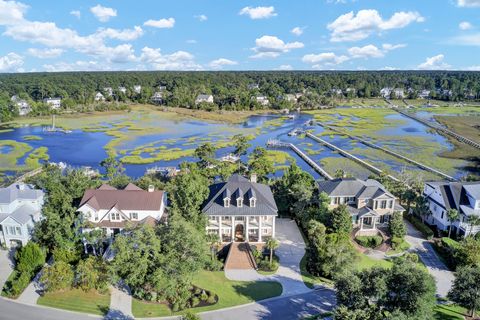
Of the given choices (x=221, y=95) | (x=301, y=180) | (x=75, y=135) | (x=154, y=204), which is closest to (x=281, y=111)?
(x=221, y=95)

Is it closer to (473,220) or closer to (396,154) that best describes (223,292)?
(473,220)

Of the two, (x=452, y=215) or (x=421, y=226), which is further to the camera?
(x=421, y=226)

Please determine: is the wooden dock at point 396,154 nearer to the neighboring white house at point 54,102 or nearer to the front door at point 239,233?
the front door at point 239,233

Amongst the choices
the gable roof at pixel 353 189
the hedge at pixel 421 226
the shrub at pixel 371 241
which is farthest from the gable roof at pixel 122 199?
the hedge at pixel 421 226

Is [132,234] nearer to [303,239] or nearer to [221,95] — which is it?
[303,239]

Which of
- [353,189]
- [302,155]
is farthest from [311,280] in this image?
[302,155]

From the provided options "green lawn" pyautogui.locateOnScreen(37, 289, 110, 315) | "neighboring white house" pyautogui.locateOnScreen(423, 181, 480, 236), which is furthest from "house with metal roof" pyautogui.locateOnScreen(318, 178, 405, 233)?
"green lawn" pyautogui.locateOnScreen(37, 289, 110, 315)
